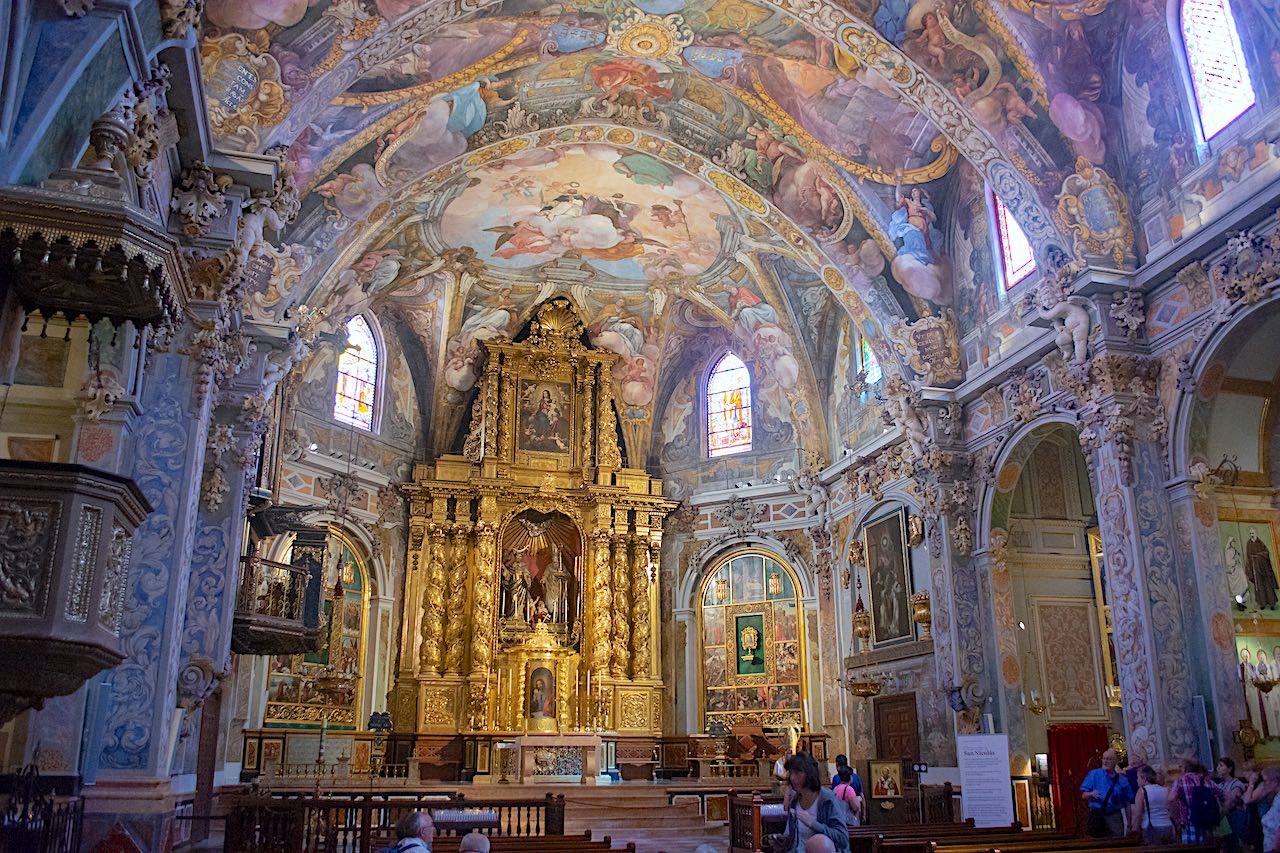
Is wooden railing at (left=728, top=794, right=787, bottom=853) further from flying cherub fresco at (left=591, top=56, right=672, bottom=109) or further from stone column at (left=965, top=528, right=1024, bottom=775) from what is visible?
flying cherub fresco at (left=591, top=56, right=672, bottom=109)

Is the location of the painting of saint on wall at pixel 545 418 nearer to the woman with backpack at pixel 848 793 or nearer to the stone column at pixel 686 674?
the stone column at pixel 686 674

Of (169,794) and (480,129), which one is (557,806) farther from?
(480,129)

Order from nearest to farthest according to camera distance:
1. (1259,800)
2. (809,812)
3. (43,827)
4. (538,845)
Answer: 1. (809,812)
2. (43,827)
3. (538,845)
4. (1259,800)

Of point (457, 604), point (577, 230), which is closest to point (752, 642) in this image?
point (457, 604)

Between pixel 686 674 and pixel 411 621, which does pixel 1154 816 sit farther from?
pixel 411 621

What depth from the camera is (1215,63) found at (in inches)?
513

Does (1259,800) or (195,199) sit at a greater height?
(195,199)

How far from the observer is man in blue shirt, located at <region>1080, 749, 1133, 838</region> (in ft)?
34.0

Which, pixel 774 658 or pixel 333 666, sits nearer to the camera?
pixel 333 666

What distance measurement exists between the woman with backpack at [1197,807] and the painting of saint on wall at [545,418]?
57.1 ft

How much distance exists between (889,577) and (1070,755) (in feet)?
14.8

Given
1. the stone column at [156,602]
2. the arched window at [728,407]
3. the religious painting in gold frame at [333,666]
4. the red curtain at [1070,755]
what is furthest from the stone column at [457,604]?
the red curtain at [1070,755]

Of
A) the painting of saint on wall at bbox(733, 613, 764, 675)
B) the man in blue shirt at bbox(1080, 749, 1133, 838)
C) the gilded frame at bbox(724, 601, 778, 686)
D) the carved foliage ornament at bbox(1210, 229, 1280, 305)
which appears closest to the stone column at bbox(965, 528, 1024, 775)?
the man in blue shirt at bbox(1080, 749, 1133, 838)

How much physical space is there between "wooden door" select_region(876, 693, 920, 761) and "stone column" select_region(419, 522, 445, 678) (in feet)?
31.3
